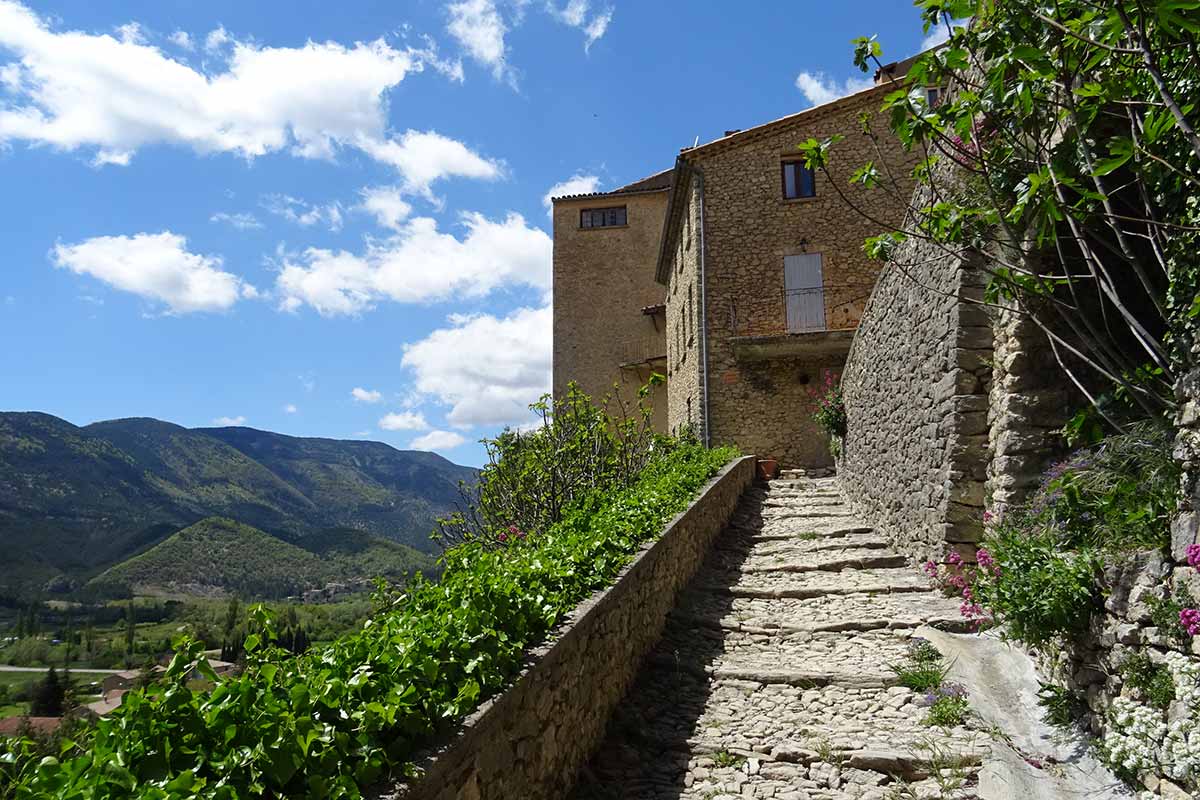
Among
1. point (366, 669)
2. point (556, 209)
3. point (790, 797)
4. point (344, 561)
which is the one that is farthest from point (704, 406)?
point (344, 561)

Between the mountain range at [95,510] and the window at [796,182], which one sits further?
the mountain range at [95,510]

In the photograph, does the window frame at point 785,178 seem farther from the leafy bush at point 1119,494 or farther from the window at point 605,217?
the leafy bush at point 1119,494

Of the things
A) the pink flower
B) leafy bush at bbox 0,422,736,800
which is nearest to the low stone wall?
leafy bush at bbox 0,422,736,800

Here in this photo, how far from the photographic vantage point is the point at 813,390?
54.8 feet

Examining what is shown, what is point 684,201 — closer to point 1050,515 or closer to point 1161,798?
point 1050,515

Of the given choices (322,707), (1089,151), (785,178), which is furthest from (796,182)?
(322,707)

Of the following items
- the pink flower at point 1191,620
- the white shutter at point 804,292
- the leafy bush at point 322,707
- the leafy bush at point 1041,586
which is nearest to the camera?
the leafy bush at point 322,707

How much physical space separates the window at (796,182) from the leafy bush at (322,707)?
15.3 meters

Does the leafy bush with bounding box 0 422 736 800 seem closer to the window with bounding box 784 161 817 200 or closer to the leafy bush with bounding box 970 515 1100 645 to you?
the leafy bush with bounding box 970 515 1100 645

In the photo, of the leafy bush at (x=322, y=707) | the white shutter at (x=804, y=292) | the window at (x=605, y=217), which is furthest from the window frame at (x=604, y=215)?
the leafy bush at (x=322, y=707)

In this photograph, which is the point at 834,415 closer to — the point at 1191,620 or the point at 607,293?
the point at 1191,620

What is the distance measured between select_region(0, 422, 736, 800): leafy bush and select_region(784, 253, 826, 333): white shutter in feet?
46.3

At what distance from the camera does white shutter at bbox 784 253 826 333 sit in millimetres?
17234

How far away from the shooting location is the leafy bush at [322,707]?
178cm
